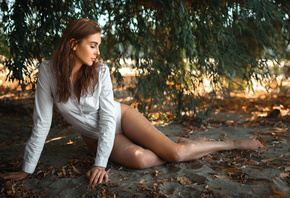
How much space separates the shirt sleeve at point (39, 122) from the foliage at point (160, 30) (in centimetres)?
95

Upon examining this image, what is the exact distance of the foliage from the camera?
268 cm

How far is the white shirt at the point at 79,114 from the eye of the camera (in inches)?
76.4

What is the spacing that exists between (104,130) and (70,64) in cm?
58

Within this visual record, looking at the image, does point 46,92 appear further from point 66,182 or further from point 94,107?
point 66,182

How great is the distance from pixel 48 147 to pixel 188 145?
5.42 feet

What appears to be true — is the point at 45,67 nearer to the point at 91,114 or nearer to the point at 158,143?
the point at 91,114

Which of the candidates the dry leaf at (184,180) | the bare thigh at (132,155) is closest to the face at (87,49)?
the bare thigh at (132,155)

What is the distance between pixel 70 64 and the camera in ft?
6.41

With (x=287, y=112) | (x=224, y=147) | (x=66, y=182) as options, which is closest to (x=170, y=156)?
(x=224, y=147)

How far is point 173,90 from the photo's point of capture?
3736 mm

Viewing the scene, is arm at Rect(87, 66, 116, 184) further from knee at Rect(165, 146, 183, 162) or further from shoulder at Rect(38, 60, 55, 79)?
knee at Rect(165, 146, 183, 162)

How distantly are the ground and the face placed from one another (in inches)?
35.9

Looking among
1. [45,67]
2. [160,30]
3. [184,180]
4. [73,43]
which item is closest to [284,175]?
[184,180]

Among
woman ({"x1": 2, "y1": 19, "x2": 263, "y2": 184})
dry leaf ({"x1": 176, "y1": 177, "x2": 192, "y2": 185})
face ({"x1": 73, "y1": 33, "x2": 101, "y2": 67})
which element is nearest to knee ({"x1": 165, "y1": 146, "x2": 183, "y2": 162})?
woman ({"x1": 2, "y1": 19, "x2": 263, "y2": 184})
